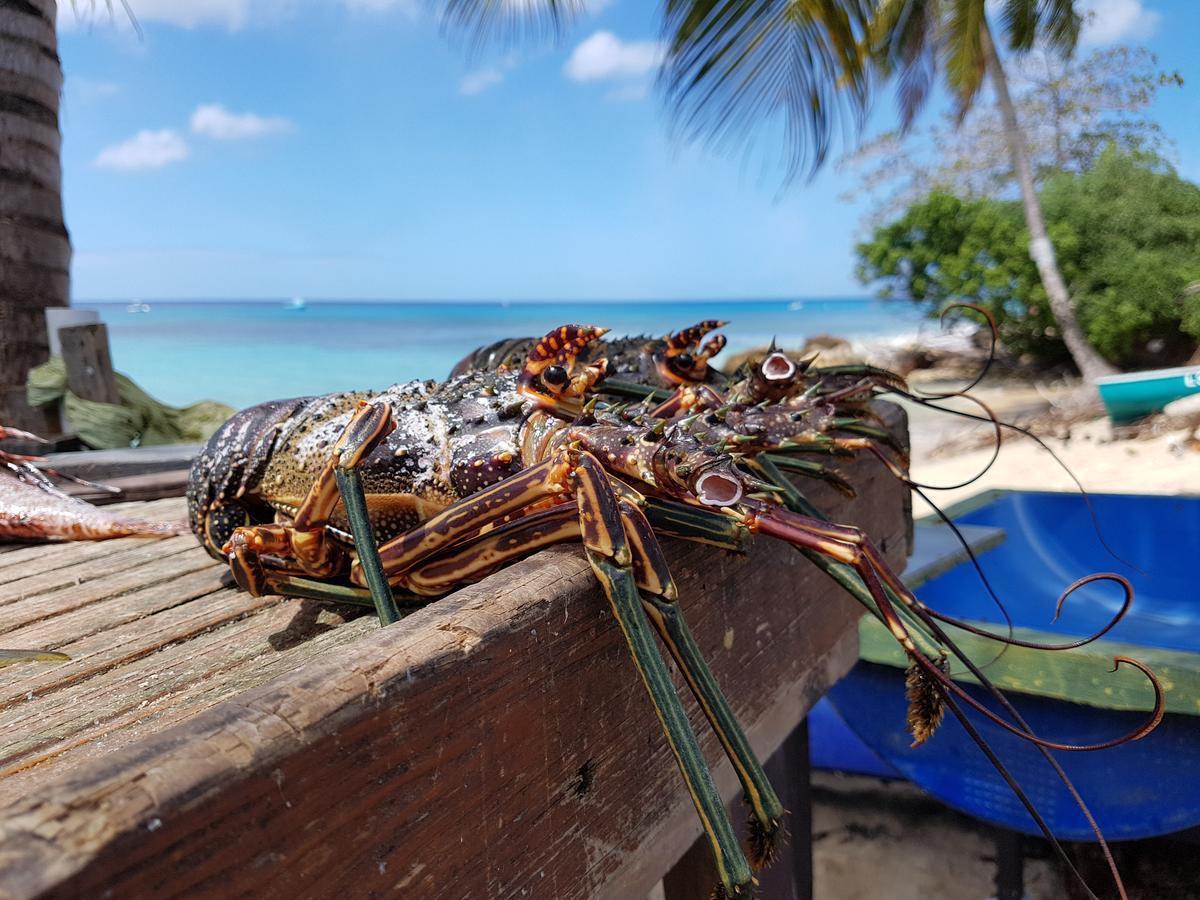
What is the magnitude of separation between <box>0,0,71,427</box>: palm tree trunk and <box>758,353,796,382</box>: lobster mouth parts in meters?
4.66

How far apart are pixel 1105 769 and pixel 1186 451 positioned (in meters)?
7.55

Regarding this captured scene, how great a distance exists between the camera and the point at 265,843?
0.72 m

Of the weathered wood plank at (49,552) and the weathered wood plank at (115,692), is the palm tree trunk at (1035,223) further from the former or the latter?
the weathered wood plank at (115,692)

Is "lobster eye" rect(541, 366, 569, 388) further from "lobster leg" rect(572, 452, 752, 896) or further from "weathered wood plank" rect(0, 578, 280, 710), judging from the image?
"weathered wood plank" rect(0, 578, 280, 710)

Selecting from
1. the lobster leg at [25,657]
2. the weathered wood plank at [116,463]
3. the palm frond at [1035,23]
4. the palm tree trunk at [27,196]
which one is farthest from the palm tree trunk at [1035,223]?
the lobster leg at [25,657]

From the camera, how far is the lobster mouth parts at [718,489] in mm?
1278

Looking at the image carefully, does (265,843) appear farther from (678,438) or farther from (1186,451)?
(1186,451)

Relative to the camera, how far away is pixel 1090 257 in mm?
16047

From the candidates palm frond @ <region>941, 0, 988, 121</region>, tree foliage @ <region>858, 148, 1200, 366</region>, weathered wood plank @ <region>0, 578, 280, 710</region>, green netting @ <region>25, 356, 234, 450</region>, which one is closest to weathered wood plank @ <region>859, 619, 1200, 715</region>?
weathered wood plank @ <region>0, 578, 280, 710</region>

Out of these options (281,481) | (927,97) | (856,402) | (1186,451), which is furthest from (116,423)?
(927,97)

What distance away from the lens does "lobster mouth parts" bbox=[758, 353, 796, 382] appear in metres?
2.33

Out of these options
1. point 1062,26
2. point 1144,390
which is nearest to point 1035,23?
point 1062,26

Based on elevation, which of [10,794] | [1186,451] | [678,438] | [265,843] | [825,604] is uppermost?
[678,438]

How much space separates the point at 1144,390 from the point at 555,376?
409 inches
